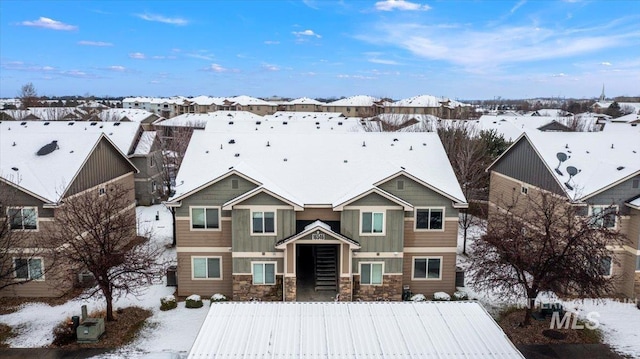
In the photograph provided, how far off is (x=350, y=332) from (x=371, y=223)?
9962 mm

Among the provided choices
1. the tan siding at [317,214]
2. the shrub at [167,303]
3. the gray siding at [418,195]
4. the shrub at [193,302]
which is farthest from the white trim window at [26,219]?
the gray siding at [418,195]

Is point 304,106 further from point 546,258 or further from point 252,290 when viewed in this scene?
point 546,258

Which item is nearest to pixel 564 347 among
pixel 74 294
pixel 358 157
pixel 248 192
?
pixel 358 157

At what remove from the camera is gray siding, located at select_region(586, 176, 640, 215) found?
971 inches

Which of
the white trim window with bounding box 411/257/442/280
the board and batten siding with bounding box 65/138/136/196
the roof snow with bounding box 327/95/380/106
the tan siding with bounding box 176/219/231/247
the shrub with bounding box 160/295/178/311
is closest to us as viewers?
the shrub with bounding box 160/295/178/311

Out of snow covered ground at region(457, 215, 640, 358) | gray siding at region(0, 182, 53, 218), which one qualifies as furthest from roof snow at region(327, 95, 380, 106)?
gray siding at region(0, 182, 53, 218)

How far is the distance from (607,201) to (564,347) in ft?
30.6

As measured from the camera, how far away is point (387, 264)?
24047 millimetres

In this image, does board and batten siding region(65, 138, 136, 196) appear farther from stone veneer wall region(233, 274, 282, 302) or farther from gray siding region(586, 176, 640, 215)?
gray siding region(586, 176, 640, 215)

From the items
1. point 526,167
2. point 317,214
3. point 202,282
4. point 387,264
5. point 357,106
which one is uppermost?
point 357,106

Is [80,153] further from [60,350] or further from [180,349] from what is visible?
[180,349]

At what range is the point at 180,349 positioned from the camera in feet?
63.6

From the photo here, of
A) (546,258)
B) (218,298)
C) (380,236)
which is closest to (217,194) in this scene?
(218,298)

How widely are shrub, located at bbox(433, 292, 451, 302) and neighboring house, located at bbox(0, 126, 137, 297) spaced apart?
1827cm
